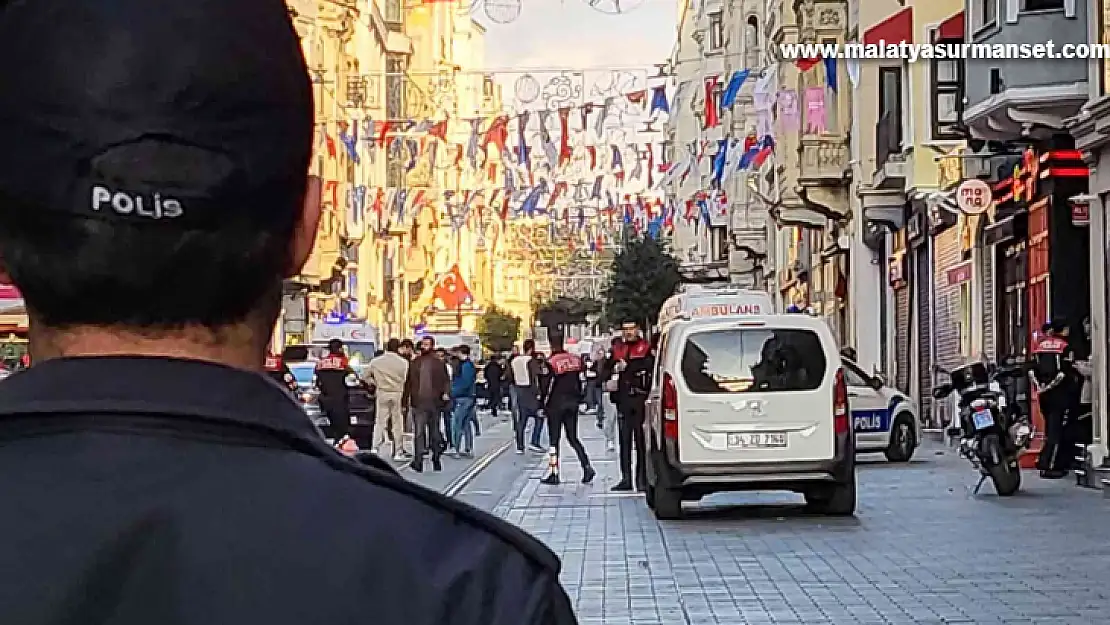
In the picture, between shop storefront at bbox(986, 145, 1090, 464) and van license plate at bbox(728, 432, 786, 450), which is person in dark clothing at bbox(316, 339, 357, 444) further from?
van license plate at bbox(728, 432, 786, 450)

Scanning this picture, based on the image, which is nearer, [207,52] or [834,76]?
[207,52]

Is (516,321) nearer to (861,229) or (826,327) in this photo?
(861,229)

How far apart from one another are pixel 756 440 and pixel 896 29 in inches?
667

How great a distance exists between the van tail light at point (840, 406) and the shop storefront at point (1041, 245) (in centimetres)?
589

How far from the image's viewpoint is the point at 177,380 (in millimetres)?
1650

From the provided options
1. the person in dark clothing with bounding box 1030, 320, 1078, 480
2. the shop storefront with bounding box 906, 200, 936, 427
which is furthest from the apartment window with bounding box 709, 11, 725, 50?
the person in dark clothing with bounding box 1030, 320, 1078, 480

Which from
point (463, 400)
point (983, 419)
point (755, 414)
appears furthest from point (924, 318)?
point (755, 414)

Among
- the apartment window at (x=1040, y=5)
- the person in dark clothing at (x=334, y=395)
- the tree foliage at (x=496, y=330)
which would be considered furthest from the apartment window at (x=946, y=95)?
the tree foliage at (x=496, y=330)

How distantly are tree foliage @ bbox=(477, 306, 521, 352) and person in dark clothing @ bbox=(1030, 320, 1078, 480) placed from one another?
3799 inches

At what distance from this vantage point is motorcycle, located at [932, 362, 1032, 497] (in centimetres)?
1978

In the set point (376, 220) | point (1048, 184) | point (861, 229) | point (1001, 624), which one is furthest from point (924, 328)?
point (376, 220)

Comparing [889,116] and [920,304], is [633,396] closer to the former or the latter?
[889,116]

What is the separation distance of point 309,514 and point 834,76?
38933mm

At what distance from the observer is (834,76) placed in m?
39.8
